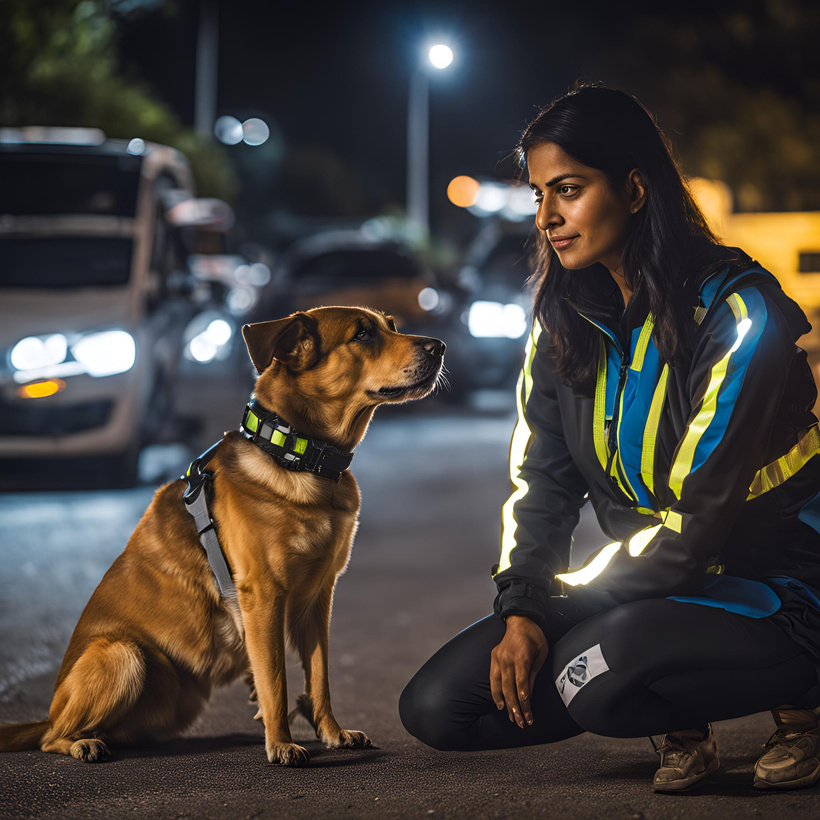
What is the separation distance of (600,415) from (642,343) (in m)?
0.24

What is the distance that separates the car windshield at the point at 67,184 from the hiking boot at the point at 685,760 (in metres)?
6.50

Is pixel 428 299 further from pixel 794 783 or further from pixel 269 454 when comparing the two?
pixel 794 783

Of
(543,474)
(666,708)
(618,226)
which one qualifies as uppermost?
(618,226)

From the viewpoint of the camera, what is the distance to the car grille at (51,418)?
7133mm

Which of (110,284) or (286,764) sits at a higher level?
(110,284)

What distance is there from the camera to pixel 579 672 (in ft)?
9.00

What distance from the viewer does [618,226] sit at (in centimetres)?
296

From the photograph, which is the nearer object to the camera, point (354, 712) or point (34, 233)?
point (354, 712)

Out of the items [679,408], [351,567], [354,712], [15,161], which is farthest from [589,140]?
[15,161]

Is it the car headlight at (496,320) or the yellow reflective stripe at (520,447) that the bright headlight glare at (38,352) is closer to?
the yellow reflective stripe at (520,447)

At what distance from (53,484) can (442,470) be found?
3.05 m

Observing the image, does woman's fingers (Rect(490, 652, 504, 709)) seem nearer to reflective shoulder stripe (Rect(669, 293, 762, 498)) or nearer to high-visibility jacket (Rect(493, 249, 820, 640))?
high-visibility jacket (Rect(493, 249, 820, 640))

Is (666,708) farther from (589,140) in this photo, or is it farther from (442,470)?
(442,470)

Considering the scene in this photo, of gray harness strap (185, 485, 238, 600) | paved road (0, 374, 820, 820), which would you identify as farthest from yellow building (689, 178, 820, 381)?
gray harness strap (185, 485, 238, 600)
